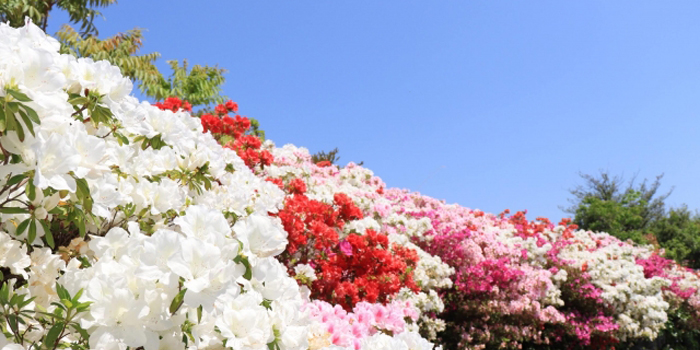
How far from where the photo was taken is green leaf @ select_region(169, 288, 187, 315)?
1.54 m

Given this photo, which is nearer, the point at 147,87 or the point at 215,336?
the point at 215,336

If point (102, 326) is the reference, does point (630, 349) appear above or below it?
above

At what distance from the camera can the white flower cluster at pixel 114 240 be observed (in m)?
1.59

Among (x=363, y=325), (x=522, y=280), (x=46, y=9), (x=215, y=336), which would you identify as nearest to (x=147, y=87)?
(x=46, y=9)

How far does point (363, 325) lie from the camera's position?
3488 millimetres

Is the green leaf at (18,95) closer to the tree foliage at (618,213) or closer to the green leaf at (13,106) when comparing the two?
the green leaf at (13,106)

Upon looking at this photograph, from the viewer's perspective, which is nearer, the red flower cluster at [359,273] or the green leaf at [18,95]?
the green leaf at [18,95]

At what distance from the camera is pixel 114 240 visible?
2.02m

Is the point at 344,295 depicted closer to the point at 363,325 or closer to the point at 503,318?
the point at 363,325

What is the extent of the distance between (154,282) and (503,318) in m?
6.50

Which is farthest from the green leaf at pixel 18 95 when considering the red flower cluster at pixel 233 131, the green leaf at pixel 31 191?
the red flower cluster at pixel 233 131

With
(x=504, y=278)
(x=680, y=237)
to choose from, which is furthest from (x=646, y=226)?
(x=504, y=278)

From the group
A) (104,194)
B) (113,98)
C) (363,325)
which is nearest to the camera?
(104,194)

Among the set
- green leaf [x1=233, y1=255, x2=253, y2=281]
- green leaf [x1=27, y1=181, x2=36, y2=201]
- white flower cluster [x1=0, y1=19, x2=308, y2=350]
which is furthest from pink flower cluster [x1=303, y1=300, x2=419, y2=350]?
green leaf [x1=27, y1=181, x2=36, y2=201]
